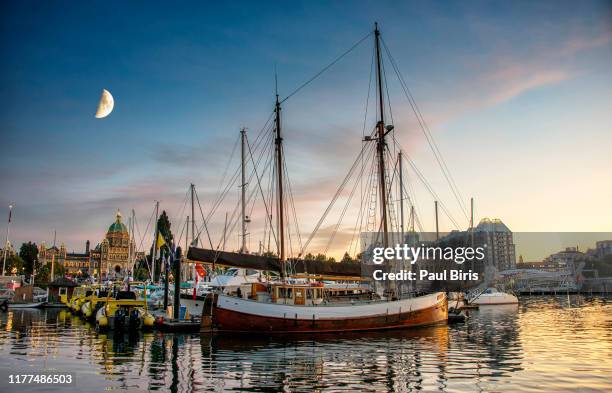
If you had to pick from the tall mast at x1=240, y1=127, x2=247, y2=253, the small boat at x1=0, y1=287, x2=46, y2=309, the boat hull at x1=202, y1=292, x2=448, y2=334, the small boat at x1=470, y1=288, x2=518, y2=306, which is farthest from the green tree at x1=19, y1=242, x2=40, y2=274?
the boat hull at x1=202, y1=292, x2=448, y2=334

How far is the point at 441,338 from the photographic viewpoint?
3253cm

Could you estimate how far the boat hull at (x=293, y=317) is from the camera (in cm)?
3281

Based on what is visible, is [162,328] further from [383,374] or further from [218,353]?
[383,374]

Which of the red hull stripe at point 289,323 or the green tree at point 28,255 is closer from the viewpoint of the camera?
the red hull stripe at point 289,323

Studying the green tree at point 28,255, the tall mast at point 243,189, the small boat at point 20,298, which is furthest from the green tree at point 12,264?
the tall mast at point 243,189

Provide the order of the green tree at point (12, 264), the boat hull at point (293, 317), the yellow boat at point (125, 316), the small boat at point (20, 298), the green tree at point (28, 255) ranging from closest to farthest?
the boat hull at point (293, 317), the yellow boat at point (125, 316), the small boat at point (20, 298), the green tree at point (12, 264), the green tree at point (28, 255)

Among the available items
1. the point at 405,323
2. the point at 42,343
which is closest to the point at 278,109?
the point at 405,323

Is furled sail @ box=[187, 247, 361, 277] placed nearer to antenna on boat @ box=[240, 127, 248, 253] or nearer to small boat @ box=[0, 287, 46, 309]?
antenna on boat @ box=[240, 127, 248, 253]

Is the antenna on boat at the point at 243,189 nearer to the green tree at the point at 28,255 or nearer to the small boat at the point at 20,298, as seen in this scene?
the small boat at the point at 20,298

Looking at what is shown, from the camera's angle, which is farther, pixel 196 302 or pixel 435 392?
pixel 196 302

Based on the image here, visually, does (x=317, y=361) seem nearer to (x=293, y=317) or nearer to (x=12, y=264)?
(x=293, y=317)

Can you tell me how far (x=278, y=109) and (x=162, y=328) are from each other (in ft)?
66.1

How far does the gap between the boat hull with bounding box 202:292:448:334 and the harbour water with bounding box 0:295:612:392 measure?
1285 millimetres

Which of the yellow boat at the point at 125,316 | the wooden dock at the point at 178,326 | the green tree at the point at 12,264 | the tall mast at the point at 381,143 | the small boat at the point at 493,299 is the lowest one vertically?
the small boat at the point at 493,299
